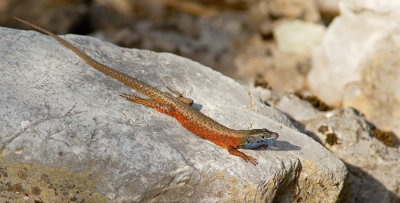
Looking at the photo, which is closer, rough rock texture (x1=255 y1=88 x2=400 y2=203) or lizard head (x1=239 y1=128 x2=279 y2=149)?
lizard head (x1=239 y1=128 x2=279 y2=149)

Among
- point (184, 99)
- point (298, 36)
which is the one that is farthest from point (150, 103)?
point (298, 36)

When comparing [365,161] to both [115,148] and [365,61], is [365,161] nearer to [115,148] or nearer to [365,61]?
[365,61]

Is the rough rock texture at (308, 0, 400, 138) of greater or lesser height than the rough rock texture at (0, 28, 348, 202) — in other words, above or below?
above

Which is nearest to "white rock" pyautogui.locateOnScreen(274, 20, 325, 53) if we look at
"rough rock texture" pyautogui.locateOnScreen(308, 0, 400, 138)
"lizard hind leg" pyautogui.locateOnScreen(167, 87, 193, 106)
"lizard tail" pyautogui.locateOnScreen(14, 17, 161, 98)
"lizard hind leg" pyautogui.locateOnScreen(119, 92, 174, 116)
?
"rough rock texture" pyautogui.locateOnScreen(308, 0, 400, 138)

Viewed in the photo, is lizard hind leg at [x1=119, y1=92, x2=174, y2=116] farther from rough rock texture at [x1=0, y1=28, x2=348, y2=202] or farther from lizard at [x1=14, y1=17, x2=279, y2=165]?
rough rock texture at [x1=0, y1=28, x2=348, y2=202]

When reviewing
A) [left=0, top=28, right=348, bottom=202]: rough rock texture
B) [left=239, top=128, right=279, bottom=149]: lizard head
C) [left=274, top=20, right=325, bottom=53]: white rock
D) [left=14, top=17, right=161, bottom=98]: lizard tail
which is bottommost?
[left=0, top=28, right=348, bottom=202]: rough rock texture

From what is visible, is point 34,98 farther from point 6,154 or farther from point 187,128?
point 187,128
